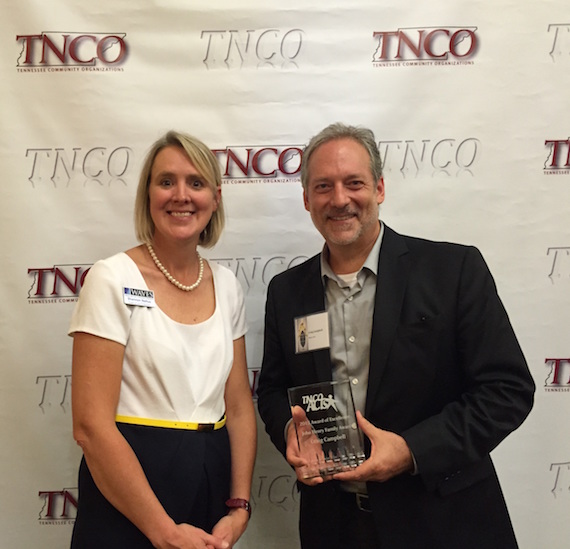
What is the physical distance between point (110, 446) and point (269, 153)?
1.25 m

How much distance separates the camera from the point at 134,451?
1.37 metres

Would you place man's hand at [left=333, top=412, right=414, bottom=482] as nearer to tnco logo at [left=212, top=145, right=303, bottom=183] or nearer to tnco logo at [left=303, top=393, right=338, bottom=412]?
tnco logo at [left=303, top=393, right=338, bottom=412]

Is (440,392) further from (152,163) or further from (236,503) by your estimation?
(152,163)

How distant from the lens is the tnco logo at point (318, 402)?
1.34 metres

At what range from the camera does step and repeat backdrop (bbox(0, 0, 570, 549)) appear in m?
2.02

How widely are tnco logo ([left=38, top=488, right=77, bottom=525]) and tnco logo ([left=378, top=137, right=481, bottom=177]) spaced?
5.97ft

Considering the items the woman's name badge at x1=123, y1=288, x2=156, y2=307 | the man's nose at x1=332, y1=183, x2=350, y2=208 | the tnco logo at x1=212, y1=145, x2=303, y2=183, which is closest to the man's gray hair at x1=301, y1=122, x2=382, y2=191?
the man's nose at x1=332, y1=183, x2=350, y2=208

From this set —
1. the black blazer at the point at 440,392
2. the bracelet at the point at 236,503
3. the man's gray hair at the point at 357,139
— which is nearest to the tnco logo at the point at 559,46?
the man's gray hair at the point at 357,139

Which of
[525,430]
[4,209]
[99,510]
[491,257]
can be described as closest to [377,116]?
[491,257]

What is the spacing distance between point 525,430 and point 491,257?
702mm

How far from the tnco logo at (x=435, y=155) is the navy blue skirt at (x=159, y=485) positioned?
1.27 meters

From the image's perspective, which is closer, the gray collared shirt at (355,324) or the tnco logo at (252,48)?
the gray collared shirt at (355,324)

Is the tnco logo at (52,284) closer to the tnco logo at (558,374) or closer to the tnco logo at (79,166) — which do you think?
the tnco logo at (79,166)

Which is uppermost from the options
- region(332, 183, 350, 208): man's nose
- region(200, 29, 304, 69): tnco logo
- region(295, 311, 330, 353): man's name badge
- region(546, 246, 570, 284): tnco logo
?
region(200, 29, 304, 69): tnco logo
